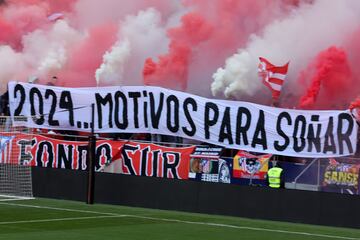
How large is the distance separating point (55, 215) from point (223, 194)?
3.60 metres

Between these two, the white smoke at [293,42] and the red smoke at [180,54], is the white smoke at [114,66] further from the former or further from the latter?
the white smoke at [293,42]

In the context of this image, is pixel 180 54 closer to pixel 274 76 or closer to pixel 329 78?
pixel 274 76

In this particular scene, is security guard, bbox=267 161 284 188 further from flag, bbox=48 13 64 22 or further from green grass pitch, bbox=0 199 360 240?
flag, bbox=48 13 64 22

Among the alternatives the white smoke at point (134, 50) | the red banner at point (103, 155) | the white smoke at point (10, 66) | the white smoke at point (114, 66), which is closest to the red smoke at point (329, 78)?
the red banner at point (103, 155)

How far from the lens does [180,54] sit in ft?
76.4

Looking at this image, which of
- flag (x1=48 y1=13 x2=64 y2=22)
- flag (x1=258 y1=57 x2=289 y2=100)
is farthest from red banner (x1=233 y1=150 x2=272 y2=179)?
flag (x1=48 y1=13 x2=64 y2=22)

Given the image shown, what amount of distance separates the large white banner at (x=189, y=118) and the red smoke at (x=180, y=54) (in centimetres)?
399

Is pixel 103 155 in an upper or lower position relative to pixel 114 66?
lower

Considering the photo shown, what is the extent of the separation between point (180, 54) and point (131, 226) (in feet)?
32.2

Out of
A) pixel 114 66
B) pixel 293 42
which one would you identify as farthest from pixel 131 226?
pixel 114 66

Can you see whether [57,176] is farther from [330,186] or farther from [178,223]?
[330,186]

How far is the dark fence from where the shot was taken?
51.2ft

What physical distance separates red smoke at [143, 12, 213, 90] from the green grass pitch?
6576 mm

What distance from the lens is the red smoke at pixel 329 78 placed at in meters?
20.1
